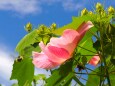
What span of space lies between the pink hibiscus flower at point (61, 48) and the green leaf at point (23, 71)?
331mm

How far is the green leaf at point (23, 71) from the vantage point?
1501 mm

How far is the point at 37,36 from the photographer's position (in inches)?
58.2

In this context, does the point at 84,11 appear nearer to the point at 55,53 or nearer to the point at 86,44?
the point at 86,44

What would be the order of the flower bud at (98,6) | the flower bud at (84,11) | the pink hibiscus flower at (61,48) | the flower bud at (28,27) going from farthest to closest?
the flower bud at (28,27)
the flower bud at (84,11)
the flower bud at (98,6)
the pink hibiscus flower at (61,48)

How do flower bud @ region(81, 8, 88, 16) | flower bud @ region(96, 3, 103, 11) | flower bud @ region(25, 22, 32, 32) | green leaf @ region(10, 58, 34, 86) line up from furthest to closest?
flower bud @ region(25, 22, 32, 32), green leaf @ region(10, 58, 34, 86), flower bud @ region(81, 8, 88, 16), flower bud @ region(96, 3, 103, 11)

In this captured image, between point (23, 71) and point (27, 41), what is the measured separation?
13 centimetres

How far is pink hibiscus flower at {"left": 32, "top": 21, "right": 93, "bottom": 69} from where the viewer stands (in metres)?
1.12

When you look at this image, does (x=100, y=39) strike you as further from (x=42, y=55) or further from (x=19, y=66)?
(x=19, y=66)

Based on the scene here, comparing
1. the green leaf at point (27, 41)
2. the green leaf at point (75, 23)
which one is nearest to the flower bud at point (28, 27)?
the green leaf at point (27, 41)

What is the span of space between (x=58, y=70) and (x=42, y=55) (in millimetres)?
91

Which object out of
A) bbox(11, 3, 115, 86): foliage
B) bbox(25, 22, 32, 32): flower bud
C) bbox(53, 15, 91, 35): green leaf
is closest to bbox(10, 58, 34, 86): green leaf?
bbox(11, 3, 115, 86): foliage

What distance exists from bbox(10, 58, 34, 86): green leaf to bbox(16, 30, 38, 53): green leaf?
51 millimetres

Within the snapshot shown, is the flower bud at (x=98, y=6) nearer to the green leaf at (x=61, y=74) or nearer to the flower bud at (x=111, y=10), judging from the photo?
the flower bud at (x=111, y=10)

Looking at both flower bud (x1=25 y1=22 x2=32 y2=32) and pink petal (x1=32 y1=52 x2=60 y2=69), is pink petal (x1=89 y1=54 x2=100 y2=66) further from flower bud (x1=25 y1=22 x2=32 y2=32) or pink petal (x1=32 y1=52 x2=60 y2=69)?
flower bud (x1=25 y1=22 x2=32 y2=32)
